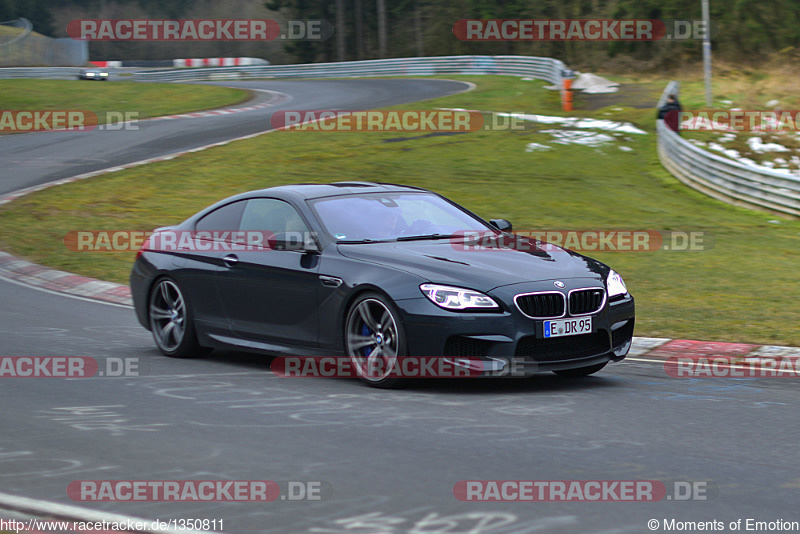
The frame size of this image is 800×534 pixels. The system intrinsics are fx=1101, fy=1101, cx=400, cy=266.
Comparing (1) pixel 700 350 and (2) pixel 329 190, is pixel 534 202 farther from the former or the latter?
(2) pixel 329 190

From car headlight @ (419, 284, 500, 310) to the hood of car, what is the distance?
0.05 m

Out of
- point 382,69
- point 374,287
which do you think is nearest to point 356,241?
point 374,287

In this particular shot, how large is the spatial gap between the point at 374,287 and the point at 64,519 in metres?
3.19

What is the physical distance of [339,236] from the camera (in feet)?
26.6

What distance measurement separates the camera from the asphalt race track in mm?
4789

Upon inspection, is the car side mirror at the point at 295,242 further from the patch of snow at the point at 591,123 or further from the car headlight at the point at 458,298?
the patch of snow at the point at 591,123

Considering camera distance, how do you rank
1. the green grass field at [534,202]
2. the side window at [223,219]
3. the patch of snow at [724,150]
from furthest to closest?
the patch of snow at [724,150], the green grass field at [534,202], the side window at [223,219]

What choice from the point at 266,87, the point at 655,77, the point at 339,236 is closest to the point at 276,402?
the point at 339,236

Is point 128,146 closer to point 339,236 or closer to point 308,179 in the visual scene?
point 308,179

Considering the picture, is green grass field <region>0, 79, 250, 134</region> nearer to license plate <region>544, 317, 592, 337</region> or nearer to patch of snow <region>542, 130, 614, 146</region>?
patch of snow <region>542, 130, 614, 146</region>

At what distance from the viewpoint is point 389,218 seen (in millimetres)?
8391

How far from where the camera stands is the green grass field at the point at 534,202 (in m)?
12.1

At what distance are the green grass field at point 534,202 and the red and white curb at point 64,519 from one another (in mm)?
6589

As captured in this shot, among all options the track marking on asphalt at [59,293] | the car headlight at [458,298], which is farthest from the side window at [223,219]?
the track marking on asphalt at [59,293]
